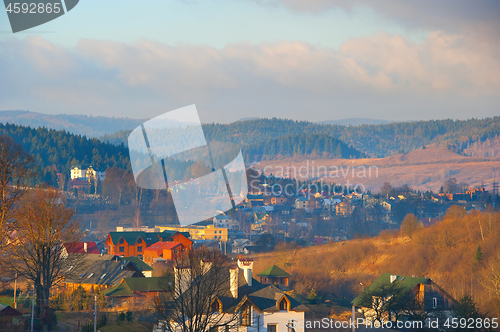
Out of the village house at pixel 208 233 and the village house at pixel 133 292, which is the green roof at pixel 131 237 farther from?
the village house at pixel 133 292

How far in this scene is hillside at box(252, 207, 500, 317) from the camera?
44.6 m

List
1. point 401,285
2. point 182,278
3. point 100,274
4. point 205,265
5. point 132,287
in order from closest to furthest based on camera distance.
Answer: point 182,278 → point 205,265 → point 401,285 → point 132,287 → point 100,274

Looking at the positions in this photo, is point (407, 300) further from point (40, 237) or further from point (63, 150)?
point (63, 150)

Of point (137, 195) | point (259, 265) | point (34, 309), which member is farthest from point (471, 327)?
point (137, 195)

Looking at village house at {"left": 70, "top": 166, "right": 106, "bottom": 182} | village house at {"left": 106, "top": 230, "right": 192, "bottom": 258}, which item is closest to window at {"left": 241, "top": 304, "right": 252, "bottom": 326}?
village house at {"left": 106, "top": 230, "right": 192, "bottom": 258}

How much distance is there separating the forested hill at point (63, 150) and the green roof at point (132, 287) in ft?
334

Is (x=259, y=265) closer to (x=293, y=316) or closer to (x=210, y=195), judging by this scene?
(x=293, y=316)

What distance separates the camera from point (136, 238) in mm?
68000

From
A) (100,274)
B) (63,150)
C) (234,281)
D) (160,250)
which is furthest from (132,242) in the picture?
(63,150)

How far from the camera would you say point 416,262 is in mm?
52656

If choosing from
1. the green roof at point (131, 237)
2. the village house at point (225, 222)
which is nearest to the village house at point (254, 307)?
the green roof at point (131, 237)

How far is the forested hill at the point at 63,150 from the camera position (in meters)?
141

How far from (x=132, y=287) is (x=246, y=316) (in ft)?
48.1

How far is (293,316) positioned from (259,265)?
101 ft
